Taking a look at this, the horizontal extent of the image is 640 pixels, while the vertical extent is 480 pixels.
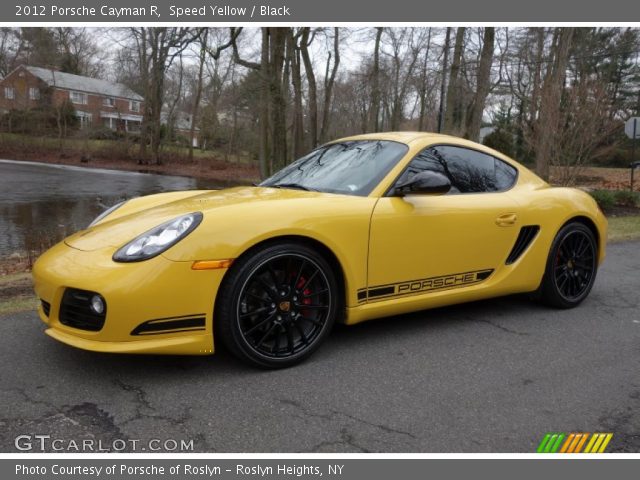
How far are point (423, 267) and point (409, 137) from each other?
3.26 ft

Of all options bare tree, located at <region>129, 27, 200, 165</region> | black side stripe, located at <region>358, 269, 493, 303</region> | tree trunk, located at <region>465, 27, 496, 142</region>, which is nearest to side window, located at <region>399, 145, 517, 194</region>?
black side stripe, located at <region>358, 269, 493, 303</region>

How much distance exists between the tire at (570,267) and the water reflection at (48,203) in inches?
262

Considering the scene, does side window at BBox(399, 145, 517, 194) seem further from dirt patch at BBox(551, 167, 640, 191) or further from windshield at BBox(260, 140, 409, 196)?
dirt patch at BBox(551, 167, 640, 191)

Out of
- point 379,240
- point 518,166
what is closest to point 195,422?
point 379,240

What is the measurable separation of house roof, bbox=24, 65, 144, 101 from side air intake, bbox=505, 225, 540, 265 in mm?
40633

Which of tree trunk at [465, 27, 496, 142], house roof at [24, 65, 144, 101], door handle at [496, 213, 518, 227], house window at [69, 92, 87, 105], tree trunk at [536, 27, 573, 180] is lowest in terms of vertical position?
door handle at [496, 213, 518, 227]

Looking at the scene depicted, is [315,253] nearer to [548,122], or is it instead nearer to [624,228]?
[624,228]

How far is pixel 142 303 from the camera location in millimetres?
2693

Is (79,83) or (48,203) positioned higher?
(79,83)

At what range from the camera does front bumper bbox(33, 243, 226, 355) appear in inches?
106

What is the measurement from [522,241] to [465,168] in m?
0.72

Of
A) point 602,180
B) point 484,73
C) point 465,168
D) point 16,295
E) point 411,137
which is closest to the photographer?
point 411,137

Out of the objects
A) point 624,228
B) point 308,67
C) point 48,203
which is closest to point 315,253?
point 624,228

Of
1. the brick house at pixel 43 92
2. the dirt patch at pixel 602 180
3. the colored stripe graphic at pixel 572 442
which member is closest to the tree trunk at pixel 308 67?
the dirt patch at pixel 602 180
